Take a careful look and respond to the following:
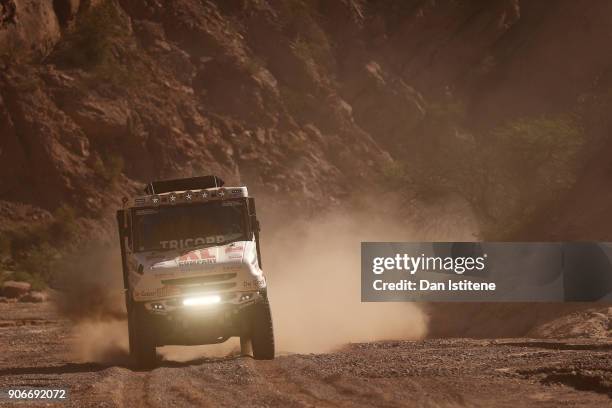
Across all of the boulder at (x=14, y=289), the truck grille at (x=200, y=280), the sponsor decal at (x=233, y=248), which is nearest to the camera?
the truck grille at (x=200, y=280)

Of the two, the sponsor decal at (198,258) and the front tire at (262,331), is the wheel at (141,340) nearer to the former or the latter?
the sponsor decal at (198,258)

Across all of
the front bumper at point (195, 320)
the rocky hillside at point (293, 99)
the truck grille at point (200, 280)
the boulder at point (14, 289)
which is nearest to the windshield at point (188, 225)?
the truck grille at point (200, 280)

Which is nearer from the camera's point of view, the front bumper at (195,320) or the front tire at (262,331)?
the front bumper at (195,320)

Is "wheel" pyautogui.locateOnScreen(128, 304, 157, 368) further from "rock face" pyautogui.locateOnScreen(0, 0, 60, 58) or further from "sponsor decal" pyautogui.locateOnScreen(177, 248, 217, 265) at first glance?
"rock face" pyautogui.locateOnScreen(0, 0, 60, 58)

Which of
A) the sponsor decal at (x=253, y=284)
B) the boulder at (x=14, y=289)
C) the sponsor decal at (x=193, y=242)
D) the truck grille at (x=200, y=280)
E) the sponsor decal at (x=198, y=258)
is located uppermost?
the boulder at (x=14, y=289)

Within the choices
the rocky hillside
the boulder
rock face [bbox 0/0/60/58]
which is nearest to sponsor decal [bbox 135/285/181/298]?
the rocky hillside

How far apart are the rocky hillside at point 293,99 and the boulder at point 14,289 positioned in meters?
4.21

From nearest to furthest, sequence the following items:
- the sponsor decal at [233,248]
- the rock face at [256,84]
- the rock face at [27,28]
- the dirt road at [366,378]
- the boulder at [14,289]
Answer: the dirt road at [366,378]
the sponsor decal at [233,248]
the boulder at [14,289]
the rock face at [256,84]
the rock face at [27,28]

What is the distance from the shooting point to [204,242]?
19656mm

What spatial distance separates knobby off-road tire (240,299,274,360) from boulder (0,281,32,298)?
92.6ft

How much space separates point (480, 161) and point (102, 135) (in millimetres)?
20237

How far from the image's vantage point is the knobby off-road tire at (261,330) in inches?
750

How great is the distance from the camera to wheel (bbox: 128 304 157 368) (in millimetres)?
19078

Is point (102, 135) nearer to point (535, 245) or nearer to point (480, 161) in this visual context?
point (480, 161)
